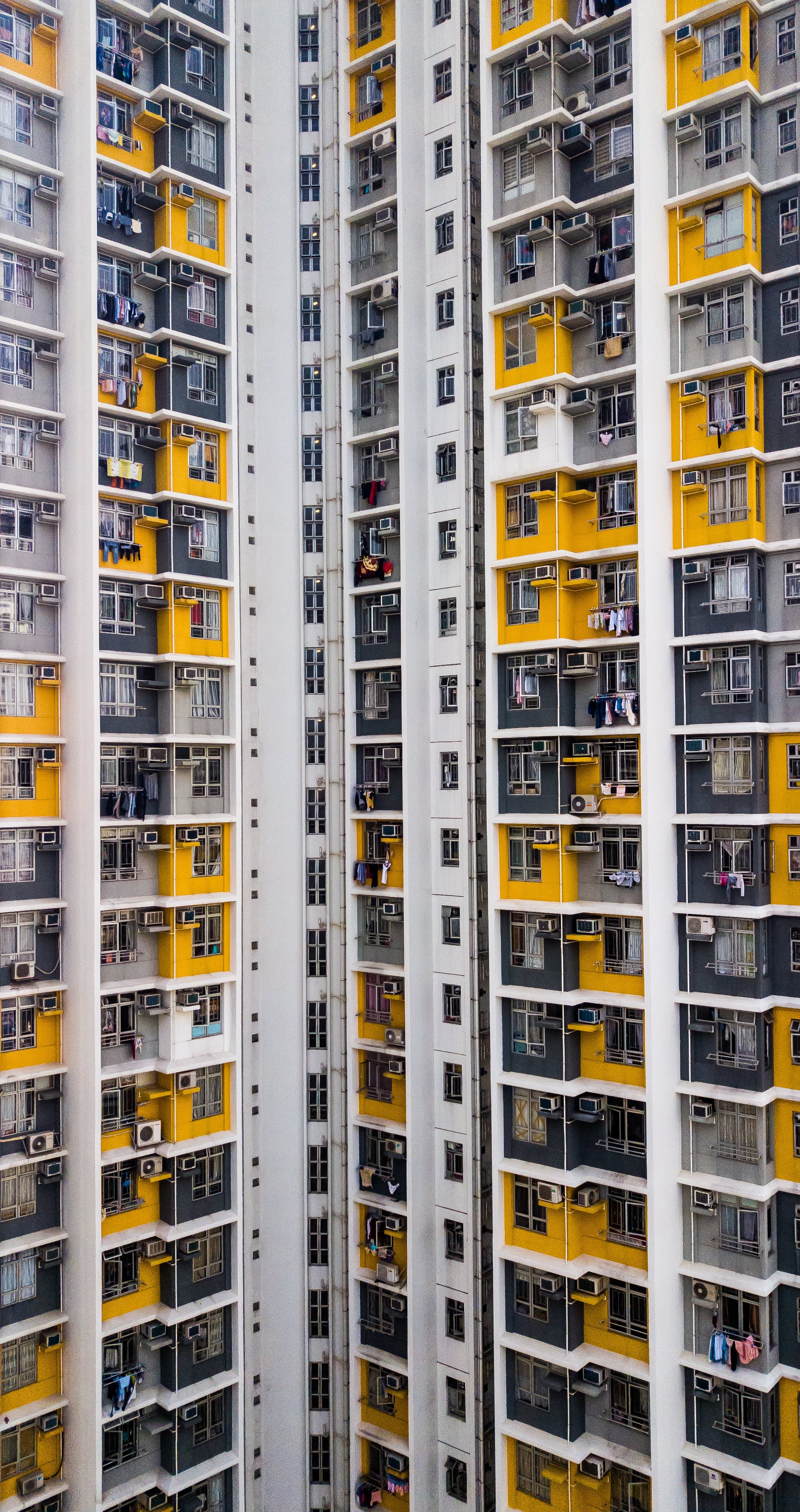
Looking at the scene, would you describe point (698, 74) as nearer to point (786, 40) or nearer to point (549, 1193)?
point (786, 40)

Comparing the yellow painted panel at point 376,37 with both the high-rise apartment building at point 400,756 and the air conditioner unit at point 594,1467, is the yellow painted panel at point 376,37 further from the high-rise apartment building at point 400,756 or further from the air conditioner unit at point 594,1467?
the air conditioner unit at point 594,1467

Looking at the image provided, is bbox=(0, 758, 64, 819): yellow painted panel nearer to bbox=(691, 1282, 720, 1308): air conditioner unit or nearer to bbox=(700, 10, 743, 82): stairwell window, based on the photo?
bbox=(691, 1282, 720, 1308): air conditioner unit

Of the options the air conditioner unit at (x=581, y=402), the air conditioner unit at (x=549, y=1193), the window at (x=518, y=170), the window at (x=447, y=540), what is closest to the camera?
the air conditioner unit at (x=549, y=1193)

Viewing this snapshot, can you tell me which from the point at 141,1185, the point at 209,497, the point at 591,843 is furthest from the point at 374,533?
the point at 141,1185

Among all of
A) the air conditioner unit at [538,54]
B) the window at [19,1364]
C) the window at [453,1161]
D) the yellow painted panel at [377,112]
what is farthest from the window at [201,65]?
the window at [19,1364]

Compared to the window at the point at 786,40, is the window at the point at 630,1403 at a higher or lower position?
lower

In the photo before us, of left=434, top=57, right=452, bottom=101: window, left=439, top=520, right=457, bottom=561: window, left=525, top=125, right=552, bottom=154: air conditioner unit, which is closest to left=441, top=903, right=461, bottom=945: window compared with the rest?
left=439, top=520, right=457, bottom=561: window

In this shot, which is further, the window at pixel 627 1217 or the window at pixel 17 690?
the window at pixel 17 690
